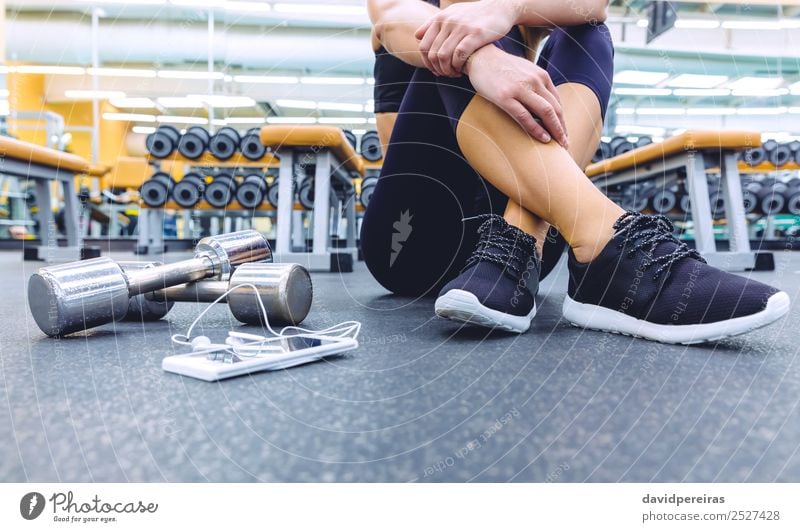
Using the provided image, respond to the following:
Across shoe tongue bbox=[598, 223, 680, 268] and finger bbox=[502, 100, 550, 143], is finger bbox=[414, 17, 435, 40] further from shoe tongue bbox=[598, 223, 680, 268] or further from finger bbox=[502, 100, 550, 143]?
shoe tongue bbox=[598, 223, 680, 268]

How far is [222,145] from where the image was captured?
298 centimetres

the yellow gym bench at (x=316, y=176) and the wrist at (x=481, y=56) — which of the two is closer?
the wrist at (x=481, y=56)

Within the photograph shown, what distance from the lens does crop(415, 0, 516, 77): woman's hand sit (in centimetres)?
54

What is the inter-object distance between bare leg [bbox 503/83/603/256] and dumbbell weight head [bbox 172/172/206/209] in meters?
2.46

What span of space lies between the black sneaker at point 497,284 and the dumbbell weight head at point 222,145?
2.65 meters

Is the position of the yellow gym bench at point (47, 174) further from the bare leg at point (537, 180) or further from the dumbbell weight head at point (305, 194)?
the bare leg at point (537, 180)

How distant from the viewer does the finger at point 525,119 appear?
0.53 meters

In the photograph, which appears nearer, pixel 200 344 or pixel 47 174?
pixel 200 344

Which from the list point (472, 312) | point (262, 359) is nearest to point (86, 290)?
point (262, 359)

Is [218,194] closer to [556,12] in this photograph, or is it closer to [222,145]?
[222,145]

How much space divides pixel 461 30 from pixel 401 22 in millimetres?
102
